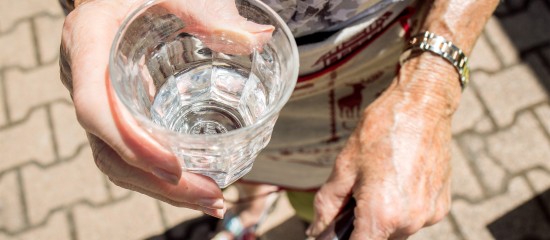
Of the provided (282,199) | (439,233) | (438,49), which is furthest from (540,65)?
(438,49)

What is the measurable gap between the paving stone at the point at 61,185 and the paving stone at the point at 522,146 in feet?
6.40

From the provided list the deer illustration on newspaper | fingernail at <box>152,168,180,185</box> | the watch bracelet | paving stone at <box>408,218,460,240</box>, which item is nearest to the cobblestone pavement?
paving stone at <box>408,218,460,240</box>

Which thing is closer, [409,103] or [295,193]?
[409,103]

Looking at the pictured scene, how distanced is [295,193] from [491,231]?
3.48ft

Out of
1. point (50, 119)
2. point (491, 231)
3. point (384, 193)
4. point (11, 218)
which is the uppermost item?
point (384, 193)

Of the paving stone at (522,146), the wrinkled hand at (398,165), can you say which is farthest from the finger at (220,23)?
the paving stone at (522,146)

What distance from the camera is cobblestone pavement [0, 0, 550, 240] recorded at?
8.94 feet

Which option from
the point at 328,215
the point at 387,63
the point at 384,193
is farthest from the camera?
the point at 387,63

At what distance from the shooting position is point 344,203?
53.1 inches

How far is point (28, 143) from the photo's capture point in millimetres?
2895

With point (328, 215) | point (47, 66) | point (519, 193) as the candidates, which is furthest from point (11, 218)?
point (519, 193)

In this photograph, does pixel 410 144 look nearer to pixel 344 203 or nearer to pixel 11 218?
pixel 344 203

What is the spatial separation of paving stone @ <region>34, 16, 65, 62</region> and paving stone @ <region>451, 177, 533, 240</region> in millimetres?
2223

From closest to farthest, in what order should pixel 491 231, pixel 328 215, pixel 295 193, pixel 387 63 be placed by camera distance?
pixel 328 215, pixel 387 63, pixel 295 193, pixel 491 231
